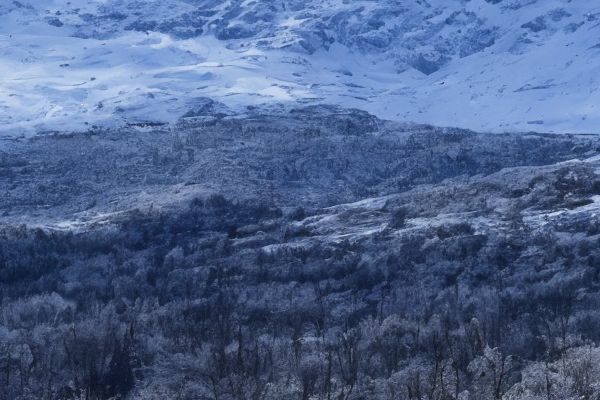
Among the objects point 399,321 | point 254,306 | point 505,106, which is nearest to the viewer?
point 399,321

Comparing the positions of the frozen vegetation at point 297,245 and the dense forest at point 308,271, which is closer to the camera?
the dense forest at point 308,271

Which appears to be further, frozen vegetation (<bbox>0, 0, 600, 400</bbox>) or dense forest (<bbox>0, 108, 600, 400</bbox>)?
frozen vegetation (<bbox>0, 0, 600, 400</bbox>)

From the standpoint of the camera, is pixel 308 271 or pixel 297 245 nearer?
pixel 308 271

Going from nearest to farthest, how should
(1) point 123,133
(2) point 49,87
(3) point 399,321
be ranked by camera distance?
(3) point 399,321 < (1) point 123,133 < (2) point 49,87

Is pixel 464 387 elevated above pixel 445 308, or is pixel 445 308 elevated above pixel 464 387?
pixel 464 387

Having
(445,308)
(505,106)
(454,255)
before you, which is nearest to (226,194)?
(454,255)

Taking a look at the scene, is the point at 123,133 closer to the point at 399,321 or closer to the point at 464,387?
Result: the point at 399,321

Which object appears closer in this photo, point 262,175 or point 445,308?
point 445,308

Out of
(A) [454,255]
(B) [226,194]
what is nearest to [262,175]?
(B) [226,194]
